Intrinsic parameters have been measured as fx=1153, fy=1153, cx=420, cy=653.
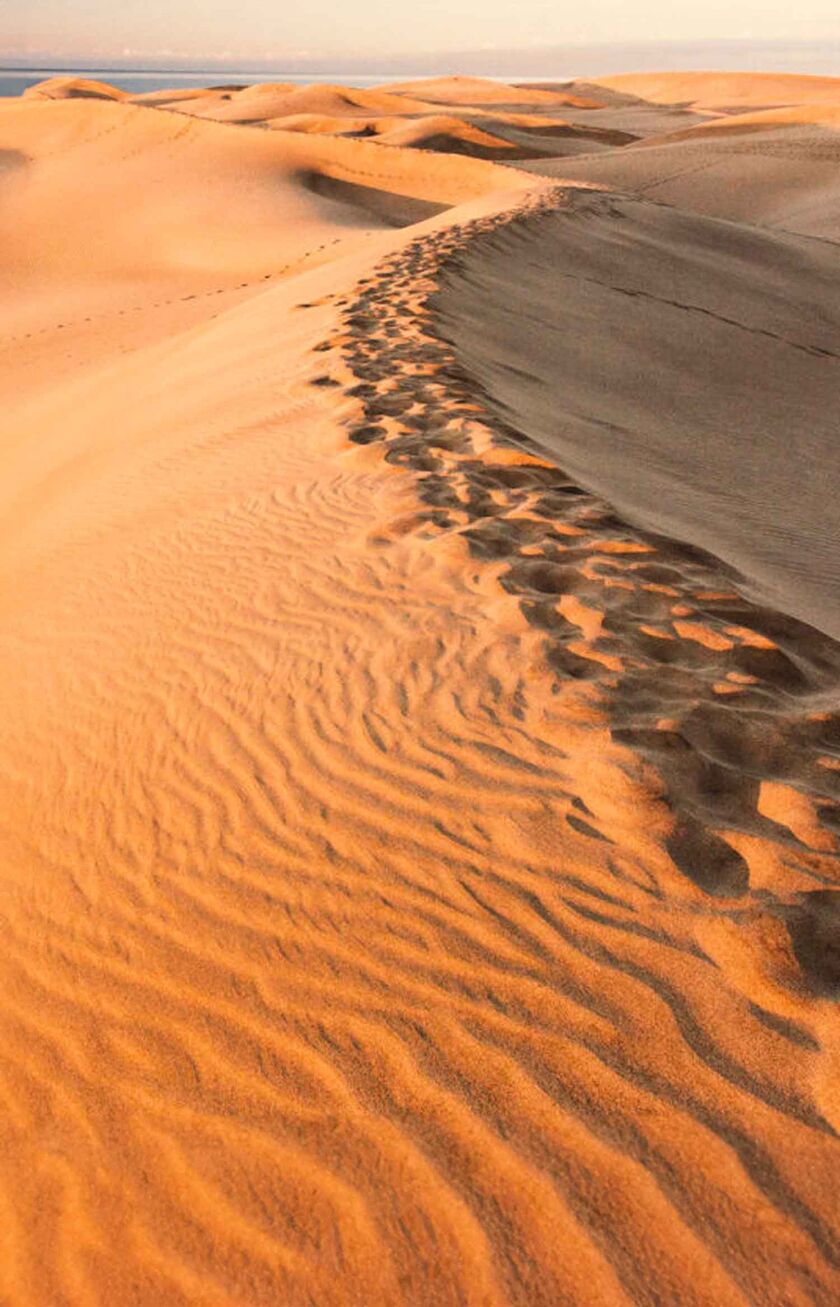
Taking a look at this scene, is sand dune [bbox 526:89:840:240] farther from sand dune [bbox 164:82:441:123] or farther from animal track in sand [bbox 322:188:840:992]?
animal track in sand [bbox 322:188:840:992]

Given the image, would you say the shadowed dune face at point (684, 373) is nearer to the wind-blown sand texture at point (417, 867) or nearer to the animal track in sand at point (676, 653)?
the wind-blown sand texture at point (417, 867)

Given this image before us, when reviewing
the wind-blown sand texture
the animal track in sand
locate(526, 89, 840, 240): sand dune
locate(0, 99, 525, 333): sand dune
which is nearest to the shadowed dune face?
the wind-blown sand texture

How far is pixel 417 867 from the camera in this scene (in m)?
2.80

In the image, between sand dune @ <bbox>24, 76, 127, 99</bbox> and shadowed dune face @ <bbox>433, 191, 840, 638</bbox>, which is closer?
shadowed dune face @ <bbox>433, 191, 840, 638</bbox>

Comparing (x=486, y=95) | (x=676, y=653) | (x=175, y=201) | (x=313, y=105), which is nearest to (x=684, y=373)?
(x=676, y=653)

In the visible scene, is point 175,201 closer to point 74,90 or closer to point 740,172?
point 740,172

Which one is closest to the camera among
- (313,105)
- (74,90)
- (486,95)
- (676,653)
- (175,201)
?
(676,653)

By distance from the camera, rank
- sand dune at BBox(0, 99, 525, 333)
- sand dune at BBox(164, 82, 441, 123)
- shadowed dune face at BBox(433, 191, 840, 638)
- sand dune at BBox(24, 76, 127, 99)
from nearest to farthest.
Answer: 1. shadowed dune face at BBox(433, 191, 840, 638)
2. sand dune at BBox(0, 99, 525, 333)
3. sand dune at BBox(164, 82, 441, 123)
4. sand dune at BBox(24, 76, 127, 99)

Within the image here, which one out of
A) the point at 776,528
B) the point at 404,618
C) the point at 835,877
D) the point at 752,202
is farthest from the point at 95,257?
the point at 835,877

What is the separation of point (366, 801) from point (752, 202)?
24.1 metres

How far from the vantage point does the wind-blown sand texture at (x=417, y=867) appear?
82.3 inches

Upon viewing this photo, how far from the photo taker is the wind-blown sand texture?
2090 millimetres

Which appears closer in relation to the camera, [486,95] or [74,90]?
[74,90]

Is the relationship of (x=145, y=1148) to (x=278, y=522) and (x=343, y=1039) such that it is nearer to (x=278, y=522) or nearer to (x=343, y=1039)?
(x=343, y=1039)
